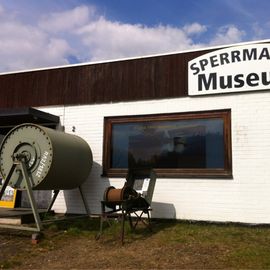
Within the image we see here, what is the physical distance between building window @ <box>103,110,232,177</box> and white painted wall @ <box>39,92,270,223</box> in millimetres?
189

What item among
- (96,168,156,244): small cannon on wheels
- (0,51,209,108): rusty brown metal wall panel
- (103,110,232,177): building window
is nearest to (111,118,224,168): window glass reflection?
(103,110,232,177): building window

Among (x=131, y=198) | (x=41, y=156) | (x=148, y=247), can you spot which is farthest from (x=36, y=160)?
(x=148, y=247)

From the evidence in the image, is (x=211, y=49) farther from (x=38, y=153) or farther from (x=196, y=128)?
(x=38, y=153)

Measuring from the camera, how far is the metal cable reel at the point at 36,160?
9.82m

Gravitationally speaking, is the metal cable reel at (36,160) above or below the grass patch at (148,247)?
above

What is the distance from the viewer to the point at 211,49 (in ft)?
37.6

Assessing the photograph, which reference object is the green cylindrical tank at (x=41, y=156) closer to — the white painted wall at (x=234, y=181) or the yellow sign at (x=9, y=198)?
the white painted wall at (x=234, y=181)

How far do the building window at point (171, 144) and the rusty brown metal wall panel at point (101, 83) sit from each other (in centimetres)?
73

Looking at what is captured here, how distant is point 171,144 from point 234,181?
1978 mm

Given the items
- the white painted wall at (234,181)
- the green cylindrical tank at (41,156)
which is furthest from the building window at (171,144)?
the green cylindrical tank at (41,156)

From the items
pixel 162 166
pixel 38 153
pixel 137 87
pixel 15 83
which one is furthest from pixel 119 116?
pixel 15 83

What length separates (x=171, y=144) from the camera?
11555mm

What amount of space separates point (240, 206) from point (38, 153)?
5.12 metres

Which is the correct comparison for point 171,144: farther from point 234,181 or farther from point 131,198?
point 131,198
